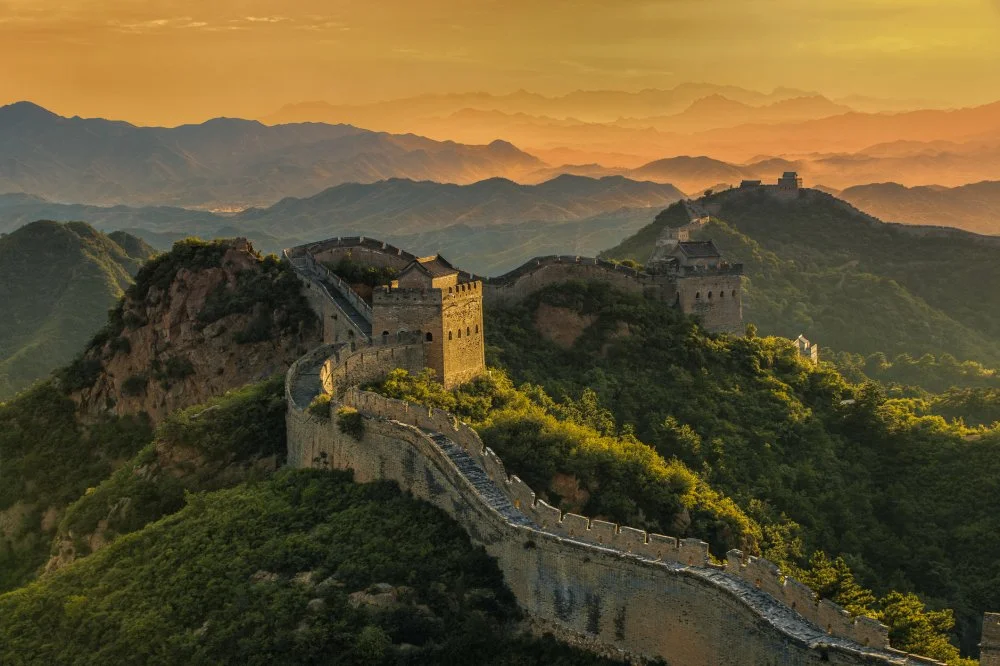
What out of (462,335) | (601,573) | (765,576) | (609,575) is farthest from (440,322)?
(765,576)

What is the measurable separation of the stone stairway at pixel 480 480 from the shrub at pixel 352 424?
2.34 meters

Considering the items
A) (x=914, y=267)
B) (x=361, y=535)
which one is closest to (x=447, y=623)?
(x=361, y=535)

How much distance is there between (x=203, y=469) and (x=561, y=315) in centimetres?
2142

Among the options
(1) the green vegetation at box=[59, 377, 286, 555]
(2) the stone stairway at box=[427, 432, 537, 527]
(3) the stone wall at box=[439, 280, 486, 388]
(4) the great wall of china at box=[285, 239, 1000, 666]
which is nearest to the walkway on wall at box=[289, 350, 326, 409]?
(1) the green vegetation at box=[59, 377, 286, 555]

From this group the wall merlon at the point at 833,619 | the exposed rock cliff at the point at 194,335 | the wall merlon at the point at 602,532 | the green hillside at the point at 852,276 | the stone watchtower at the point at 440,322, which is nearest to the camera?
the wall merlon at the point at 833,619

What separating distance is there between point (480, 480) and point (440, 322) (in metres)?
13.1

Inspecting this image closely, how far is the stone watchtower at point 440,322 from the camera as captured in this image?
1679 inches

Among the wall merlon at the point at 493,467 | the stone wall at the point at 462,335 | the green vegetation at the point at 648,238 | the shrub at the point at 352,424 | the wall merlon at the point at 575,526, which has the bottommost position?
the wall merlon at the point at 575,526

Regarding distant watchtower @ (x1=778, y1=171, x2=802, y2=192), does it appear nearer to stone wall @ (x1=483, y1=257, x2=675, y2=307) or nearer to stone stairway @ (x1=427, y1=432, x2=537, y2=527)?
stone wall @ (x1=483, y1=257, x2=675, y2=307)

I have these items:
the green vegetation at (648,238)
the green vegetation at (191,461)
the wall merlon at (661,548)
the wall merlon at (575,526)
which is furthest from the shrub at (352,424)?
the green vegetation at (648,238)

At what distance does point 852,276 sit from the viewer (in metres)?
104

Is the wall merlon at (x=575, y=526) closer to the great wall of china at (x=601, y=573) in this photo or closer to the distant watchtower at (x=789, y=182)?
the great wall of china at (x=601, y=573)

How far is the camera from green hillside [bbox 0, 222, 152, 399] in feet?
351

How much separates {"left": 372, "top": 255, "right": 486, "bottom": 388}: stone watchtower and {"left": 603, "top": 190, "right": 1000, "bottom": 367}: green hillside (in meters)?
48.9
